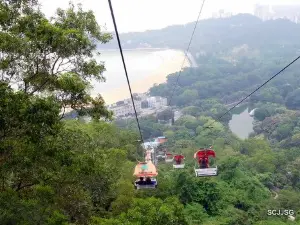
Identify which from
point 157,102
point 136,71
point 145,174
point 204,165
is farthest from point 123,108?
point 145,174

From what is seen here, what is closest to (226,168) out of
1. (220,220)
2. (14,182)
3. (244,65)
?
(220,220)

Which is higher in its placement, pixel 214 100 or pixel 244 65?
pixel 244 65

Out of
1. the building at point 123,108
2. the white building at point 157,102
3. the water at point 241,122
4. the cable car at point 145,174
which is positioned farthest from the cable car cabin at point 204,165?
the white building at point 157,102

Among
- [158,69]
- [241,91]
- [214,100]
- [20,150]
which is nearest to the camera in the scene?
[20,150]

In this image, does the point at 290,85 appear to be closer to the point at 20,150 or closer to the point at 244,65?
the point at 244,65

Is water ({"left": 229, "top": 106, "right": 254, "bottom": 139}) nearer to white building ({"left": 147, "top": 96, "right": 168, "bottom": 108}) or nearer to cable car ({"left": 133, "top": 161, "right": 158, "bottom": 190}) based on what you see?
white building ({"left": 147, "top": 96, "right": 168, "bottom": 108})

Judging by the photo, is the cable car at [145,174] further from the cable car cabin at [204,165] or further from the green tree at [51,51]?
the green tree at [51,51]

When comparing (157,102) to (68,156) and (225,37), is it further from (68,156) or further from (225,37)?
(225,37)
